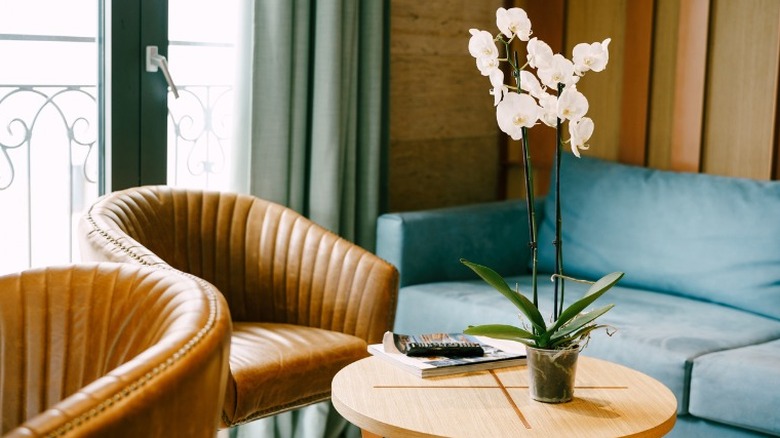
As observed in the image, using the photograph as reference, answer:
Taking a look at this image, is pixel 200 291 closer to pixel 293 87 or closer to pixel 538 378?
pixel 538 378

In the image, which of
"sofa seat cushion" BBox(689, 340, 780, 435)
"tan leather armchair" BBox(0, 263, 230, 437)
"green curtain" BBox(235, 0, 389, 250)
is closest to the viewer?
"tan leather armchair" BBox(0, 263, 230, 437)

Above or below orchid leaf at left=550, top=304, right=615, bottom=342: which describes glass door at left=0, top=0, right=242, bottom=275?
above

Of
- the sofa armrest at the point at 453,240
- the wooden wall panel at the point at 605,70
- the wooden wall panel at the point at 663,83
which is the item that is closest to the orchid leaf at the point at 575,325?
the sofa armrest at the point at 453,240

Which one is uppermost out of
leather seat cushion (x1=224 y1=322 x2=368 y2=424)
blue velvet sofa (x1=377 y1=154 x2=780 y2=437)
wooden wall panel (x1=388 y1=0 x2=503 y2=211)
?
wooden wall panel (x1=388 y1=0 x2=503 y2=211)

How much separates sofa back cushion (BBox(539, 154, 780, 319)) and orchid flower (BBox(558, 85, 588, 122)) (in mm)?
1333

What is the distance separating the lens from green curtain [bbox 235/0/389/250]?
10.2ft

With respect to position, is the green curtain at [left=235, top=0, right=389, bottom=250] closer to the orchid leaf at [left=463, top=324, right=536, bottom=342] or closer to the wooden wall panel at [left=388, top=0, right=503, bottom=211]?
the wooden wall panel at [left=388, top=0, right=503, bottom=211]

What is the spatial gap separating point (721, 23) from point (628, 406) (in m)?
1.81

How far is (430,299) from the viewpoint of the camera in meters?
3.12

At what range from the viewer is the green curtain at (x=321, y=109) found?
3.10 m

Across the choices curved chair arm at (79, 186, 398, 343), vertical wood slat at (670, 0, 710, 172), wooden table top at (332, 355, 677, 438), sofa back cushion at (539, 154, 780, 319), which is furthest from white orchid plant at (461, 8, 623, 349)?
vertical wood slat at (670, 0, 710, 172)

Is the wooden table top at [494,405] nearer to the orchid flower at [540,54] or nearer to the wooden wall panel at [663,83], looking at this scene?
the orchid flower at [540,54]

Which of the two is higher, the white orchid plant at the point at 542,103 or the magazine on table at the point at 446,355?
the white orchid plant at the point at 542,103

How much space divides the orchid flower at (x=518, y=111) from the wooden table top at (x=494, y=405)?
51 centimetres
